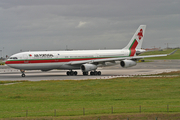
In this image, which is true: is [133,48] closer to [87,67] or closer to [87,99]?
[87,67]

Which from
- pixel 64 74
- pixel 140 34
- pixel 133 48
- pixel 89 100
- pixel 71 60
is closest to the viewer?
pixel 89 100

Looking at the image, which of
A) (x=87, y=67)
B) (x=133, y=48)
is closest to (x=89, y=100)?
(x=87, y=67)

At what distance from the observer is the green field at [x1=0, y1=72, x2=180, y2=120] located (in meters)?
24.2

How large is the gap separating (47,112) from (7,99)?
9048 mm

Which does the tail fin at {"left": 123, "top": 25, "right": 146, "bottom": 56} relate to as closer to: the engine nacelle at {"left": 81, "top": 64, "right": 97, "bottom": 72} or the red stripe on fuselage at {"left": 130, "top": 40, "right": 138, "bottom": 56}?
the red stripe on fuselage at {"left": 130, "top": 40, "right": 138, "bottom": 56}

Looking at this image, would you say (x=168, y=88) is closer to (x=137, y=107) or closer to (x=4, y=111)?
(x=137, y=107)

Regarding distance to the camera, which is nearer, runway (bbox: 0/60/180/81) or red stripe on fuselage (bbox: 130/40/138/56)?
runway (bbox: 0/60/180/81)

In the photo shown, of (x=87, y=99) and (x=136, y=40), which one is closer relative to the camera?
(x=87, y=99)

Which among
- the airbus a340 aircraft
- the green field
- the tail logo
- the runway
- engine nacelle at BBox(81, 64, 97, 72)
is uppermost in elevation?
the tail logo

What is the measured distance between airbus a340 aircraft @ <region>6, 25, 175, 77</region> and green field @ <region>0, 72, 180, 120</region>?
16.0 meters

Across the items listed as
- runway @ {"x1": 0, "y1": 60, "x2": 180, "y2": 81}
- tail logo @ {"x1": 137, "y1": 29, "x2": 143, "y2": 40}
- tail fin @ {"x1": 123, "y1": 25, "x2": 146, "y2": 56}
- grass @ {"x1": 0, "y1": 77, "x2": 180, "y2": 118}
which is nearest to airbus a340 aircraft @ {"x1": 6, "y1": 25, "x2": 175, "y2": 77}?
tail fin @ {"x1": 123, "y1": 25, "x2": 146, "y2": 56}

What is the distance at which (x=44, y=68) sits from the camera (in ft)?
186

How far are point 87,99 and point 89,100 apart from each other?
1.79 ft

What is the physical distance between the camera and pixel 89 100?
99.8 feet
